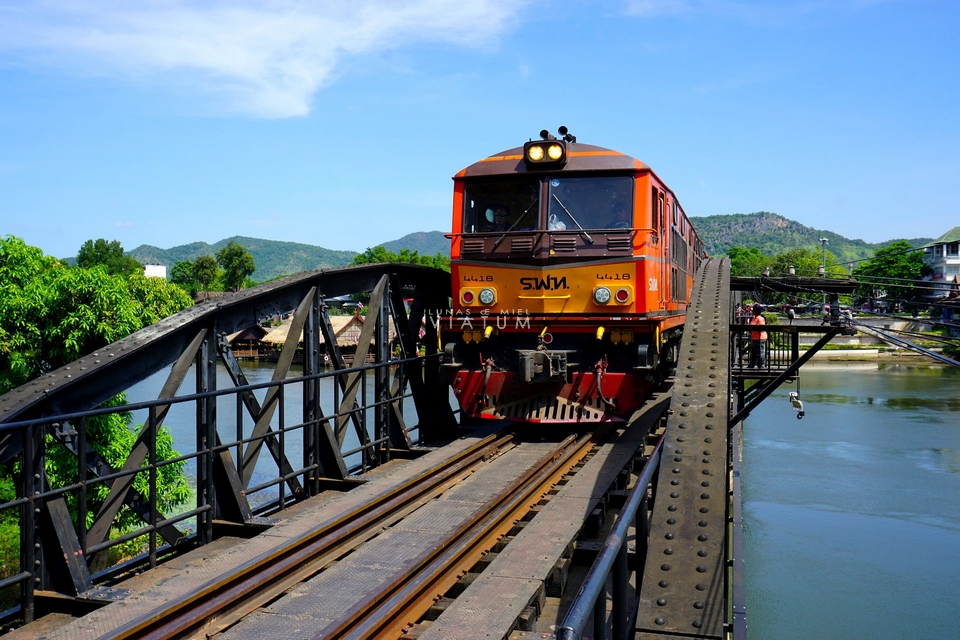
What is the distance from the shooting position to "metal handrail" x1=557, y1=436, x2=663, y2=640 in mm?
2281

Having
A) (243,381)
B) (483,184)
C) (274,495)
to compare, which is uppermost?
(483,184)

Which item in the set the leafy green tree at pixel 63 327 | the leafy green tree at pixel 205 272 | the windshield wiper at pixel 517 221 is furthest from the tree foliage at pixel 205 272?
the windshield wiper at pixel 517 221

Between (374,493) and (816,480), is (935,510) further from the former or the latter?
(374,493)

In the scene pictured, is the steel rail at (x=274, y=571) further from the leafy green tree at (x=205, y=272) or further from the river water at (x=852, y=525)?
the leafy green tree at (x=205, y=272)

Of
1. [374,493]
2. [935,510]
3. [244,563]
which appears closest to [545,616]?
[244,563]

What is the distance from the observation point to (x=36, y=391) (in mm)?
5480

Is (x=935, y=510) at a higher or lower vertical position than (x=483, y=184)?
lower

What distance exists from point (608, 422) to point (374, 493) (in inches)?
172

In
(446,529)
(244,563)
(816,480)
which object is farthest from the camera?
(816,480)

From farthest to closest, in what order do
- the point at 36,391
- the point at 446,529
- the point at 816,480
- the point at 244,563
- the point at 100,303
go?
the point at 816,480, the point at 100,303, the point at 446,529, the point at 244,563, the point at 36,391

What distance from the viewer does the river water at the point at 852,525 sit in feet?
43.2

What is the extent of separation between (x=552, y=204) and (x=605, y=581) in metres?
8.68

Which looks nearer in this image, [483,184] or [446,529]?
[446,529]

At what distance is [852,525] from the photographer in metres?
17.2
